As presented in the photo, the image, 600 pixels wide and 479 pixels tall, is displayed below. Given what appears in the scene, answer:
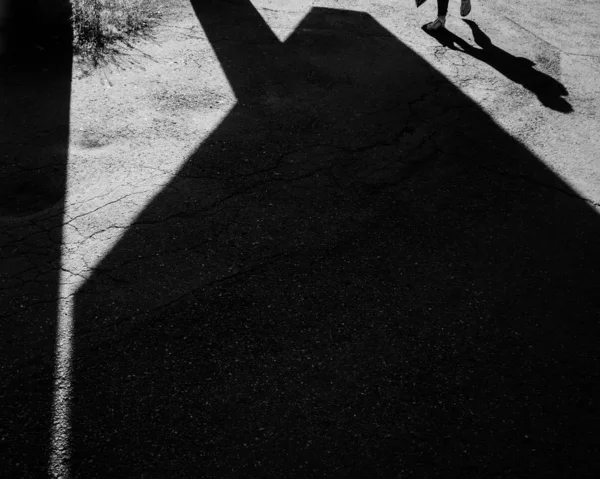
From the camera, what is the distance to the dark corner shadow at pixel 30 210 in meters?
3.45

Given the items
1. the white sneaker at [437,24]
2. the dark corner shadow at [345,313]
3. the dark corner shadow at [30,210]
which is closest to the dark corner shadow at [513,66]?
the white sneaker at [437,24]

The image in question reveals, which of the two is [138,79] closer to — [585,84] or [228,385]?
[228,385]

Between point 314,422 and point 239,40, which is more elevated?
point 239,40

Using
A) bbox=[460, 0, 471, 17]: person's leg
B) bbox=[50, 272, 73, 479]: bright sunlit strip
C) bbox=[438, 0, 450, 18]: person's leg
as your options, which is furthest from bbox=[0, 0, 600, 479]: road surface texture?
bbox=[460, 0, 471, 17]: person's leg

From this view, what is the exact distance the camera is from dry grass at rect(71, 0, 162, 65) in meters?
7.57

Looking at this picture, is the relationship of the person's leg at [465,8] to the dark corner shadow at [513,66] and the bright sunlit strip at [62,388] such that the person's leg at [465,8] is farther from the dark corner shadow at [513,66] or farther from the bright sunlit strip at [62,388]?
the bright sunlit strip at [62,388]

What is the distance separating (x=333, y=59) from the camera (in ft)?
25.8

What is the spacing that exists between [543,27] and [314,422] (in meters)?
8.45

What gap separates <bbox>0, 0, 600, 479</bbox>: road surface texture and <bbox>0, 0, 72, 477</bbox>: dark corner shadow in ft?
0.06

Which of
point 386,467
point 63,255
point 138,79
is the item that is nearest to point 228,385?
point 386,467

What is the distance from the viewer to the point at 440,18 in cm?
873

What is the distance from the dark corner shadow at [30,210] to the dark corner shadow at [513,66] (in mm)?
5427

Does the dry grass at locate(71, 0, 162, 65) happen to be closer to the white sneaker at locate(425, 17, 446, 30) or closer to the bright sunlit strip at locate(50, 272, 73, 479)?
the white sneaker at locate(425, 17, 446, 30)

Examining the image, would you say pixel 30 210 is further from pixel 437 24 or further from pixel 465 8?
pixel 465 8
